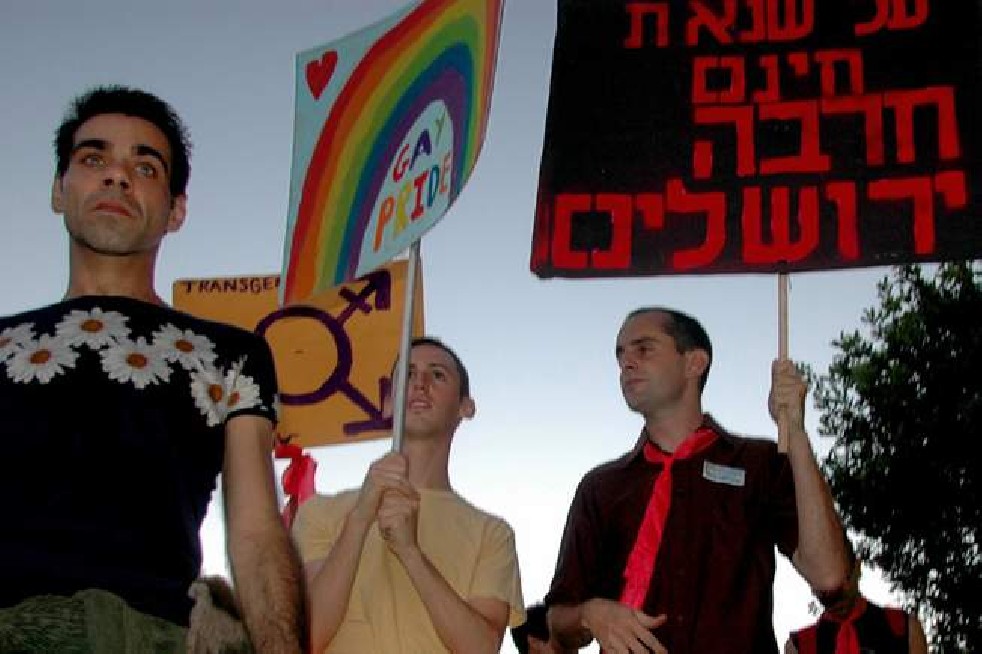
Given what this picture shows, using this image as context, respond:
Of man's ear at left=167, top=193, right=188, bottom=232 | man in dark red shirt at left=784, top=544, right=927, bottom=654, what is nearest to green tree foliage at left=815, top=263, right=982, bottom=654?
man in dark red shirt at left=784, top=544, right=927, bottom=654

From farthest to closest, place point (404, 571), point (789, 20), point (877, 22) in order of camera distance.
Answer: point (789, 20), point (877, 22), point (404, 571)

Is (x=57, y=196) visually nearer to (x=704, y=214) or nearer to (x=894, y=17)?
(x=704, y=214)

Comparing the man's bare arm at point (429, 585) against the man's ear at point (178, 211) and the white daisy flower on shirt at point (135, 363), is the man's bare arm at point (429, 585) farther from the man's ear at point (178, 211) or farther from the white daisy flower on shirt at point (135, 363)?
the white daisy flower on shirt at point (135, 363)

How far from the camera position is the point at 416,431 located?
4.89 meters

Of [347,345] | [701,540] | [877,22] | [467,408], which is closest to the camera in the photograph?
[701,540]

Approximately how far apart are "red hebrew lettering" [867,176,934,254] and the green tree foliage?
347 inches

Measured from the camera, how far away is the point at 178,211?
325cm

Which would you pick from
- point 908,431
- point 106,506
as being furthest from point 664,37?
point 908,431

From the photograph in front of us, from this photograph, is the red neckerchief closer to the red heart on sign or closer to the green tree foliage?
the red heart on sign

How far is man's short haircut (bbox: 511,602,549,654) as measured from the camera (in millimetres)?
4836

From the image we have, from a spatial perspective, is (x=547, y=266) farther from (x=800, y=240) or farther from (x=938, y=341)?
(x=938, y=341)

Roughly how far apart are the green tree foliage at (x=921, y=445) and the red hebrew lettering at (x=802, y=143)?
28.9 feet

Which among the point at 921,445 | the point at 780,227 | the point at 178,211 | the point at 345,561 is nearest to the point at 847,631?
the point at 780,227

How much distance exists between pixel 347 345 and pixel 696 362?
1.91 m
